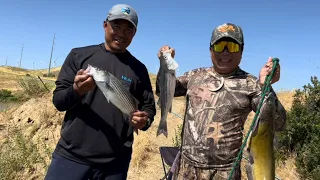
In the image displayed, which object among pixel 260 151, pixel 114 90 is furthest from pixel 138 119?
pixel 260 151

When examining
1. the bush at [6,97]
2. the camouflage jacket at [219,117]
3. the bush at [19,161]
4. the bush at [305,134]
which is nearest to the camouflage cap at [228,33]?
the camouflage jacket at [219,117]

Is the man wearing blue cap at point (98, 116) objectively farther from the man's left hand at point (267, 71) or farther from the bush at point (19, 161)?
the bush at point (19, 161)

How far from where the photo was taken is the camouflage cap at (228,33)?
3.32m

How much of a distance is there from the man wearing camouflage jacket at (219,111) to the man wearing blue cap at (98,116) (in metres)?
0.56

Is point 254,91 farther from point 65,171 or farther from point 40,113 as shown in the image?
point 40,113

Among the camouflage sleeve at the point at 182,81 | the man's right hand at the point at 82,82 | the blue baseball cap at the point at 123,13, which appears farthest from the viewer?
the camouflage sleeve at the point at 182,81

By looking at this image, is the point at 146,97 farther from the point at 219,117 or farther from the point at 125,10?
the point at 125,10

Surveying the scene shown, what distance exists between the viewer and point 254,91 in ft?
10.6

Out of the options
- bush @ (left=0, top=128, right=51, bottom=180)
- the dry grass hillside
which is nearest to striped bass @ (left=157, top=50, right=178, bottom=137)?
bush @ (left=0, top=128, right=51, bottom=180)

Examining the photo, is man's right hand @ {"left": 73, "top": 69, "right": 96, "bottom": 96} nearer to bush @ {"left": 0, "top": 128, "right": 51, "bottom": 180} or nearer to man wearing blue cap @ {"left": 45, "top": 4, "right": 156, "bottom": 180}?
man wearing blue cap @ {"left": 45, "top": 4, "right": 156, "bottom": 180}

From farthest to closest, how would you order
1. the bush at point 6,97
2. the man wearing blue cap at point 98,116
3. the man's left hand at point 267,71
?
1. the bush at point 6,97
2. the man wearing blue cap at point 98,116
3. the man's left hand at point 267,71

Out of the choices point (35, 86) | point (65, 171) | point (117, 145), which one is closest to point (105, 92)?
point (117, 145)

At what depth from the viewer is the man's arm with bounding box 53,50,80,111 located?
120 inches

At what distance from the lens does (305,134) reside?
31.0 ft
